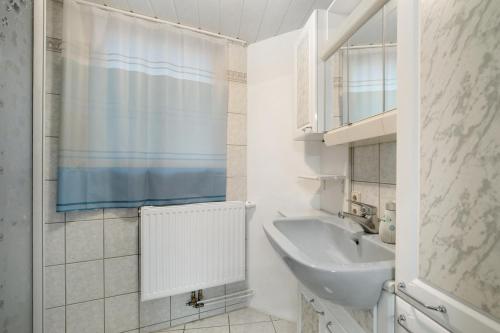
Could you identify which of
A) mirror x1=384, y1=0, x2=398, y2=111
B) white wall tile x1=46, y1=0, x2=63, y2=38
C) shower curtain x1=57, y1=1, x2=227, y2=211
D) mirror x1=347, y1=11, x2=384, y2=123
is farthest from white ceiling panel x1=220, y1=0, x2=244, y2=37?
white wall tile x1=46, y1=0, x2=63, y2=38

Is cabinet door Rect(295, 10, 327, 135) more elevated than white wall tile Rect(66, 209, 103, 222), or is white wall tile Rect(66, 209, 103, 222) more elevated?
cabinet door Rect(295, 10, 327, 135)

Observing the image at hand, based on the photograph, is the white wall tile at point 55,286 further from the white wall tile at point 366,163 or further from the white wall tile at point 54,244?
the white wall tile at point 366,163

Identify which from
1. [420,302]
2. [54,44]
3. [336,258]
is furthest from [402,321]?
[54,44]

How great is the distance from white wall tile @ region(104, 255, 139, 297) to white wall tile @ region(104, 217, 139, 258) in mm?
46

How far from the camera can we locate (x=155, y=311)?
5.11 ft

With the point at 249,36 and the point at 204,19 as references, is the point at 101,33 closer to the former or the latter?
the point at 204,19

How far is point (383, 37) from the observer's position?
0.93 meters

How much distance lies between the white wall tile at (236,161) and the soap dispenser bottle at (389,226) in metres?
1.06

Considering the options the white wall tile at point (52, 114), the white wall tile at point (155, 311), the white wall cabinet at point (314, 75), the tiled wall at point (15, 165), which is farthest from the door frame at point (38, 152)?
the white wall cabinet at point (314, 75)

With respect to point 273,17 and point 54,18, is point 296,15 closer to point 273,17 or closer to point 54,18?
point 273,17

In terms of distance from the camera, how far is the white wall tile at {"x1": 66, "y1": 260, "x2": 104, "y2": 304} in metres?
1.38

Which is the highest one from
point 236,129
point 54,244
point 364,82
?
point 364,82

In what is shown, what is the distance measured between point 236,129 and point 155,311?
4.61ft

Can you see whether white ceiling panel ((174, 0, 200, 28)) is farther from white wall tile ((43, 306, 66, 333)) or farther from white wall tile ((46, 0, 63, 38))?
white wall tile ((43, 306, 66, 333))
